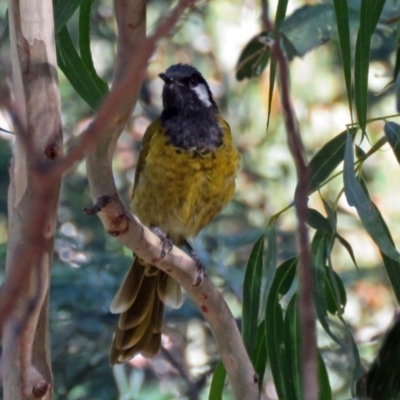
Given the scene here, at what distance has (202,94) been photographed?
3.24 metres

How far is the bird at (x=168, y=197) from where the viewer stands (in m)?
2.88

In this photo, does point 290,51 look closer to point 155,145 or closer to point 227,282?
point 155,145

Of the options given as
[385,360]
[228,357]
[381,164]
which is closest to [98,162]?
[228,357]

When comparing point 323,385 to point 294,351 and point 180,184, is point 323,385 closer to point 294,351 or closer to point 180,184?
point 294,351

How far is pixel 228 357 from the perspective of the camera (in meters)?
2.19

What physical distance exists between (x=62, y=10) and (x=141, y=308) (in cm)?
117

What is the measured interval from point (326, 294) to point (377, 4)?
32.8 inches

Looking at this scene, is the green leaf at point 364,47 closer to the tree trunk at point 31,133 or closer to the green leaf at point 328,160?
the green leaf at point 328,160

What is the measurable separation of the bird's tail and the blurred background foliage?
1.44ft

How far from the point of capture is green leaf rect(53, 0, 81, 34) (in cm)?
204

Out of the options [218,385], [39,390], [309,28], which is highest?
[309,28]

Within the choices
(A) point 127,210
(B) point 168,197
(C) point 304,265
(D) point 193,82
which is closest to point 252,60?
(D) point 193,82

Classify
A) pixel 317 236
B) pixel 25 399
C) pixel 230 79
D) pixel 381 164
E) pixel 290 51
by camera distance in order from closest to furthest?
1. pixel 25 399
2. pixel 317 236
3. pixel 290 51
4. pixel 381 164
5. pixel 230 79

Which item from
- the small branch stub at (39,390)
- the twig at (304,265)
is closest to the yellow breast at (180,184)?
the small branch stub at (39,390)
